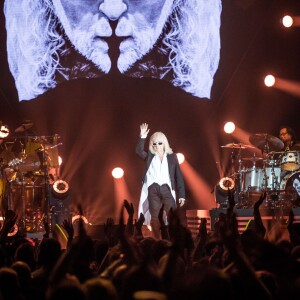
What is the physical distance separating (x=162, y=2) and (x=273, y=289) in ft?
40.5

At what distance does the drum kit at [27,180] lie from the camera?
1289 cm

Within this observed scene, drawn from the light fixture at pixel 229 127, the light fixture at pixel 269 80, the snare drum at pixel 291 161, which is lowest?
the snare drum at pixel 291 161

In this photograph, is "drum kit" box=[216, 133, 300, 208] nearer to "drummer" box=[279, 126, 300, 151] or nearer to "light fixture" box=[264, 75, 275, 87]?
"drummer" box=[279, 126, 300, 151]

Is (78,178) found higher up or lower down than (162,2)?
lower down

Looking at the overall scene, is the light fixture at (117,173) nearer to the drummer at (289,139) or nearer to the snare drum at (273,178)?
the snare drum at (273,178)

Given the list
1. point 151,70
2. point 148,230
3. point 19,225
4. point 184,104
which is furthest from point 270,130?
point 19,225

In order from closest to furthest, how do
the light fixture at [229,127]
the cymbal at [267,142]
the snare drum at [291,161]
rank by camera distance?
the cymbal at [267,142], the snare drum at [291,161], the light fixture at [229,127]

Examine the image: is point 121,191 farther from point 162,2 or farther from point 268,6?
point 268,6

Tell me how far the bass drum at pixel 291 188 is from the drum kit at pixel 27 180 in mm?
4618

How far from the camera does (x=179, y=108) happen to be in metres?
15.5

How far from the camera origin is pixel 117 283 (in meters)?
3.12

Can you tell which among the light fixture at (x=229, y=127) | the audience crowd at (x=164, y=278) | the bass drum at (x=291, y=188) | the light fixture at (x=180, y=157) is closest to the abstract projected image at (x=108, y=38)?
the light fixture at (x=229, y=127)

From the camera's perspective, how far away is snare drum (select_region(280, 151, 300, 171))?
13234 millimetres

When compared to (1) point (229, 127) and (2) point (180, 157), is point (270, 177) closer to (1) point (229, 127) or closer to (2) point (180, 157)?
(1) point (229, 127)
